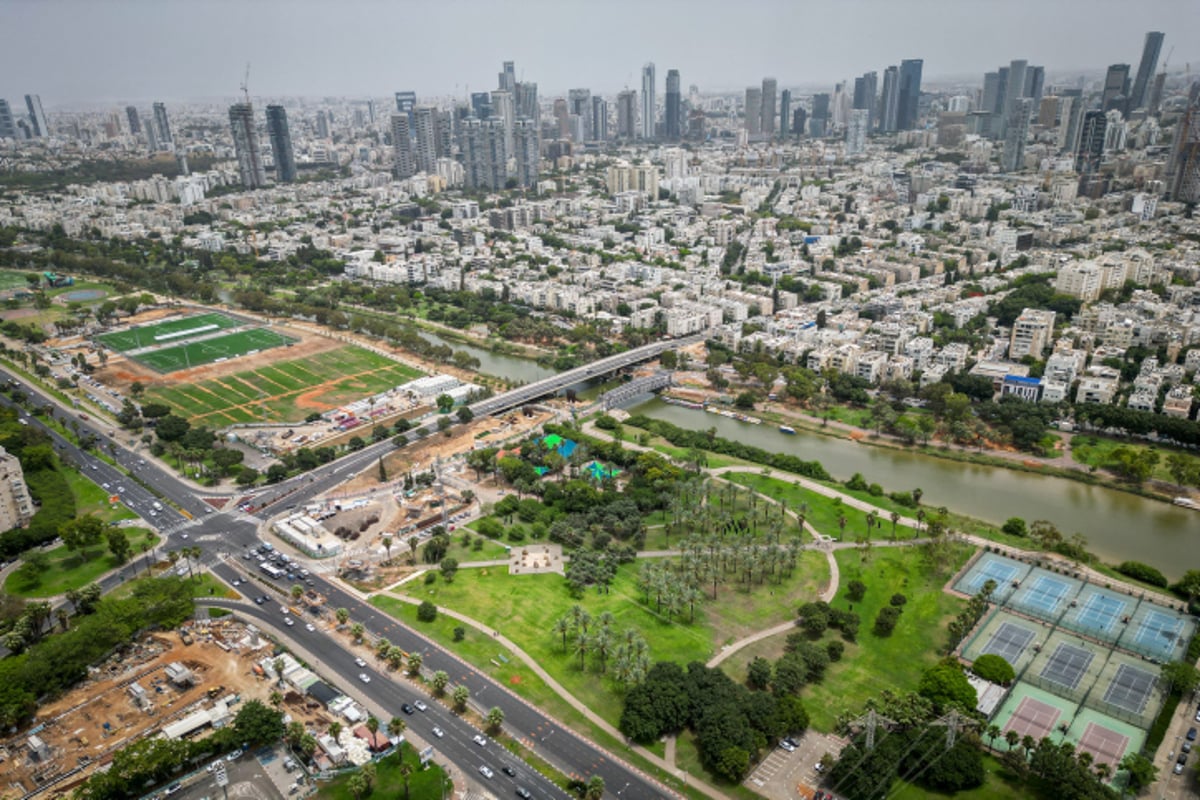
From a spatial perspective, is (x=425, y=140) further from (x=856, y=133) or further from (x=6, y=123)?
(x=6, y=123)

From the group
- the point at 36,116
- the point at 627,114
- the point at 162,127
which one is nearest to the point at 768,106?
the point at 627,114

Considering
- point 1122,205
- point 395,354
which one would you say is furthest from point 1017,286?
point 395,354

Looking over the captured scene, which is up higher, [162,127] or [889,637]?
[162,127]

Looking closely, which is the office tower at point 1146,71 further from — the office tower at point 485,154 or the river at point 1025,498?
the river at point 1025,498

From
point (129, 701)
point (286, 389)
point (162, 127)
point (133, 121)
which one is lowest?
point (129, 701)

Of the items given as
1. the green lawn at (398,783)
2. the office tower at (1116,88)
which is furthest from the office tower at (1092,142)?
the green lawn at (398,783)

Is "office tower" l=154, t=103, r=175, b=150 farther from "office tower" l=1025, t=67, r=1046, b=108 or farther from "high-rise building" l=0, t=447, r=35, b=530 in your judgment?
"office tower" l=1025, t=67, r=1046, b=108

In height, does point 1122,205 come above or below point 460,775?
above

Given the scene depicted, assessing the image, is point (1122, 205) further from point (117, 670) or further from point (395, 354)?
point (117, 670)
